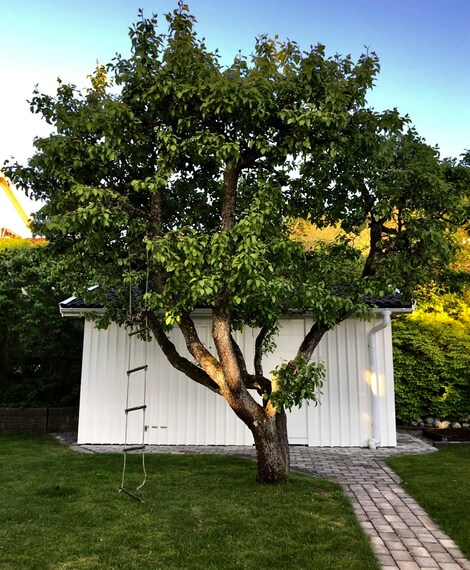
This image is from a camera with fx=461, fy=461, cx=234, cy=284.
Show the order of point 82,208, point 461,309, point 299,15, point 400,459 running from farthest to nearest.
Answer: point 461,309
point 299,15
point 400,459
point 82,208

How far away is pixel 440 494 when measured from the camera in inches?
194

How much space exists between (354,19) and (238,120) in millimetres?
4475

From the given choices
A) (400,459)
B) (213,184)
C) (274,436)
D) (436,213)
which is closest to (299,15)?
(213,184)

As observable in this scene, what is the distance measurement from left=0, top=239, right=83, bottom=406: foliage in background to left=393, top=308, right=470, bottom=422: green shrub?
6.94m

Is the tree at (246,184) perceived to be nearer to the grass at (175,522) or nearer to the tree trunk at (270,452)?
the tree trunk at (270,452)

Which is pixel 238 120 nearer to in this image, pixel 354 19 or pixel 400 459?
pixel 354 19

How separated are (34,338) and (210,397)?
13.9ft

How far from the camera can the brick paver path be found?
11.0 ft

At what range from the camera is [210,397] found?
807 cm

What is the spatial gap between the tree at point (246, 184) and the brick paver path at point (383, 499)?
3.46ft

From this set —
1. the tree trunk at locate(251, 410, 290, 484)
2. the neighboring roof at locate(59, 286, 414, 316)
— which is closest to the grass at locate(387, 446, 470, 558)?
the tree trunk at locate(251, 410, 290, 484)

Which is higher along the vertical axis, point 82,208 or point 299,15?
point 299,15

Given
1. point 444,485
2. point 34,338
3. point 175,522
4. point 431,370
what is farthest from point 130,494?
point 431,370

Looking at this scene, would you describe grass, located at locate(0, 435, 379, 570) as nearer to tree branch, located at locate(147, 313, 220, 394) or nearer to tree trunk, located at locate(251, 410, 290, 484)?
tree trunk, located at locate(251, 410, 290, 484)
